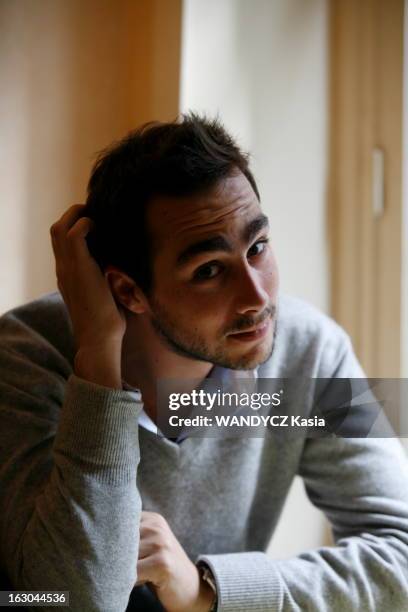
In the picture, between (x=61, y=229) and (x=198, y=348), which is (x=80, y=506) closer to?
(x=198, y=348)

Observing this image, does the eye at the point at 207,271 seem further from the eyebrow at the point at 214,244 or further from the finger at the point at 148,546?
the finger at the point at 148,546

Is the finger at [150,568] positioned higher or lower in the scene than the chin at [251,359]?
lower

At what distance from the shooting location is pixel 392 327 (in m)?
1.38

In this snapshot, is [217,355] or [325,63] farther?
[325,63]

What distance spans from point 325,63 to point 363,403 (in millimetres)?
759

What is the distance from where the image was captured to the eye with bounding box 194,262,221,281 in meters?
0.92

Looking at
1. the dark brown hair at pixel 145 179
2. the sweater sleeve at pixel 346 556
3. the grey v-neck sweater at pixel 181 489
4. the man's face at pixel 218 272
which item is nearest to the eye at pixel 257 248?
the man's face at pixel 218 272

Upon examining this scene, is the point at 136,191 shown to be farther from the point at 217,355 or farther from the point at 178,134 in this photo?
the point at 217,355

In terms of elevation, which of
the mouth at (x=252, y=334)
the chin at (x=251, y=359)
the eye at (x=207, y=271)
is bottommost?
the chin at (x=251, y=359)

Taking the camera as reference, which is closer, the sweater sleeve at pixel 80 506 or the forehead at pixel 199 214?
the sweater sleeve at pixel 80 506

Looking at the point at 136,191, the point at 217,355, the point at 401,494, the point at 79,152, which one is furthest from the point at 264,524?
A: the point at 79,152

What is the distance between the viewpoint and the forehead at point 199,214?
0.92 meters

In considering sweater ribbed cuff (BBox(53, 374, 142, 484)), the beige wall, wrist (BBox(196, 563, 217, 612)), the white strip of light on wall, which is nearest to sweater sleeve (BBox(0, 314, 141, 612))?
sweater ribbed cuff (BBox(53, 374, 142, 484))

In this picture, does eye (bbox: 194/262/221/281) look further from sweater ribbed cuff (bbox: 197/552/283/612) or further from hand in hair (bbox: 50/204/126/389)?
sweater ribbed cuff (bbox: 197/552/283/612)
